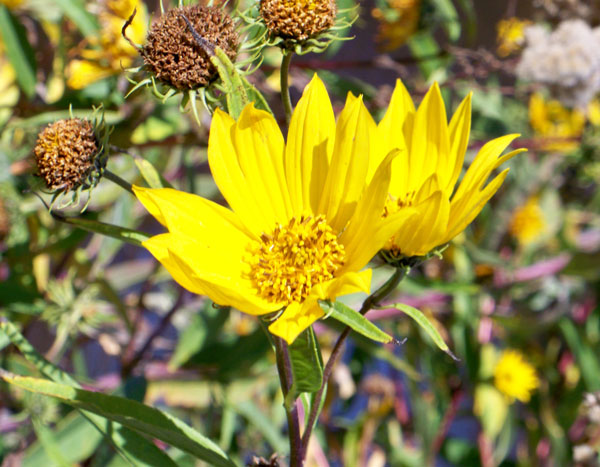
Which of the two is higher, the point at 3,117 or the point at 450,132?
the point at 450,132

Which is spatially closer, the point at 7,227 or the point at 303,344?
the point at 303,344

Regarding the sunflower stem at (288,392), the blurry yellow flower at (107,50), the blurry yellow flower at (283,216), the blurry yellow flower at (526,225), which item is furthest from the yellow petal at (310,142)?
the blurry yellow flower at (526,225)

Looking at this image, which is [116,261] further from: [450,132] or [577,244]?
[450,132]

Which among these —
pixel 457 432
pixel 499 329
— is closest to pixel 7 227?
pixel 499 329

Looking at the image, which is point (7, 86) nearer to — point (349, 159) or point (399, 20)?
point (399, 20)

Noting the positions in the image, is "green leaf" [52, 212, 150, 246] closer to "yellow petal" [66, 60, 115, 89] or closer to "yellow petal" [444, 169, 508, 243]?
"yellow petal" [444, 169, 508, 243]

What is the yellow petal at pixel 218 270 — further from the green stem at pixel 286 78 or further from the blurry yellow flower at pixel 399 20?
the blurry yellow flower at pixel 399 20

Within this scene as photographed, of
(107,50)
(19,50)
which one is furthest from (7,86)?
(107,50)
